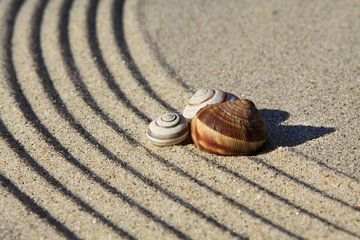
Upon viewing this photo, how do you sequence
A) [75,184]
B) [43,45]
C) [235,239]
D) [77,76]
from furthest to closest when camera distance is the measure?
[43,45], [77,76], [75,184], [235,239]

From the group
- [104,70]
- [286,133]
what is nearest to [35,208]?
[286,133]

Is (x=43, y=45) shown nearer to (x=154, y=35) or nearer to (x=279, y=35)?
(x=154, y=35)

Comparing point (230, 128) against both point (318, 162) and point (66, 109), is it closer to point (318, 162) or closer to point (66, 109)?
point (318, 162)

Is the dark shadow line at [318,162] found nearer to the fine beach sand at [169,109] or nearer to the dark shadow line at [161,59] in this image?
the fine beach sand at [169,109]

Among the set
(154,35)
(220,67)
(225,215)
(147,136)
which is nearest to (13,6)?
(154,35)

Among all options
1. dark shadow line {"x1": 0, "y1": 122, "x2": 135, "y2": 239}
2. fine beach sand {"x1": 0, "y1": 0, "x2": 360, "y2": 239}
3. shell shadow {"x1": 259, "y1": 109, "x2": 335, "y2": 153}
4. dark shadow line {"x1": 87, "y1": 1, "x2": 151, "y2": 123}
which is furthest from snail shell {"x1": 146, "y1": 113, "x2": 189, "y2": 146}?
dark shadow line {"x1": 0, "y1": 122, "x2": 135, "y2": 239}
